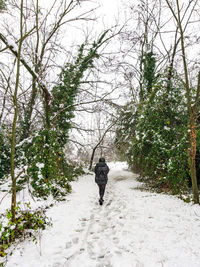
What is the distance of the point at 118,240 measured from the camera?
3246 millimetres

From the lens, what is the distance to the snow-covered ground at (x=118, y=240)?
8.54ft

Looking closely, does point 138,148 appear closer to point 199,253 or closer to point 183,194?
point 183,194

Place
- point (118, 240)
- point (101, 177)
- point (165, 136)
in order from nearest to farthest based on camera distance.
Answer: point (118, 240) < point (101, 177) < point (165, 136)

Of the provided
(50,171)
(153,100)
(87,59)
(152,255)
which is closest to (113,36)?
(87,59)

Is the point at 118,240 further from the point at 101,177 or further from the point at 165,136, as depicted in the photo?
the point at 165,136

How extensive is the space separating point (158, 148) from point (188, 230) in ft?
15.4

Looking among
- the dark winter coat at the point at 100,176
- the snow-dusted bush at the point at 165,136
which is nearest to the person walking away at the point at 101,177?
the dark winter coat at the point at 100,176

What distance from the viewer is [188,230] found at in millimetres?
3492

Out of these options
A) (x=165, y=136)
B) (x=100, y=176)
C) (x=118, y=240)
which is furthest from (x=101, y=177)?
(x=165, y=136)

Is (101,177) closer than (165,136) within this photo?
Yes

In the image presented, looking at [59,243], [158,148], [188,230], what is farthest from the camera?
[158,148]

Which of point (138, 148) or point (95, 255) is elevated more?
point (138, 148)

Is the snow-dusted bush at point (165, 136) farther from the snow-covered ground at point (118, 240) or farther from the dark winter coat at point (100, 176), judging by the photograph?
the dark winter coat at point (100, 176)

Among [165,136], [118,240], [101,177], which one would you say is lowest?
[118,240]
